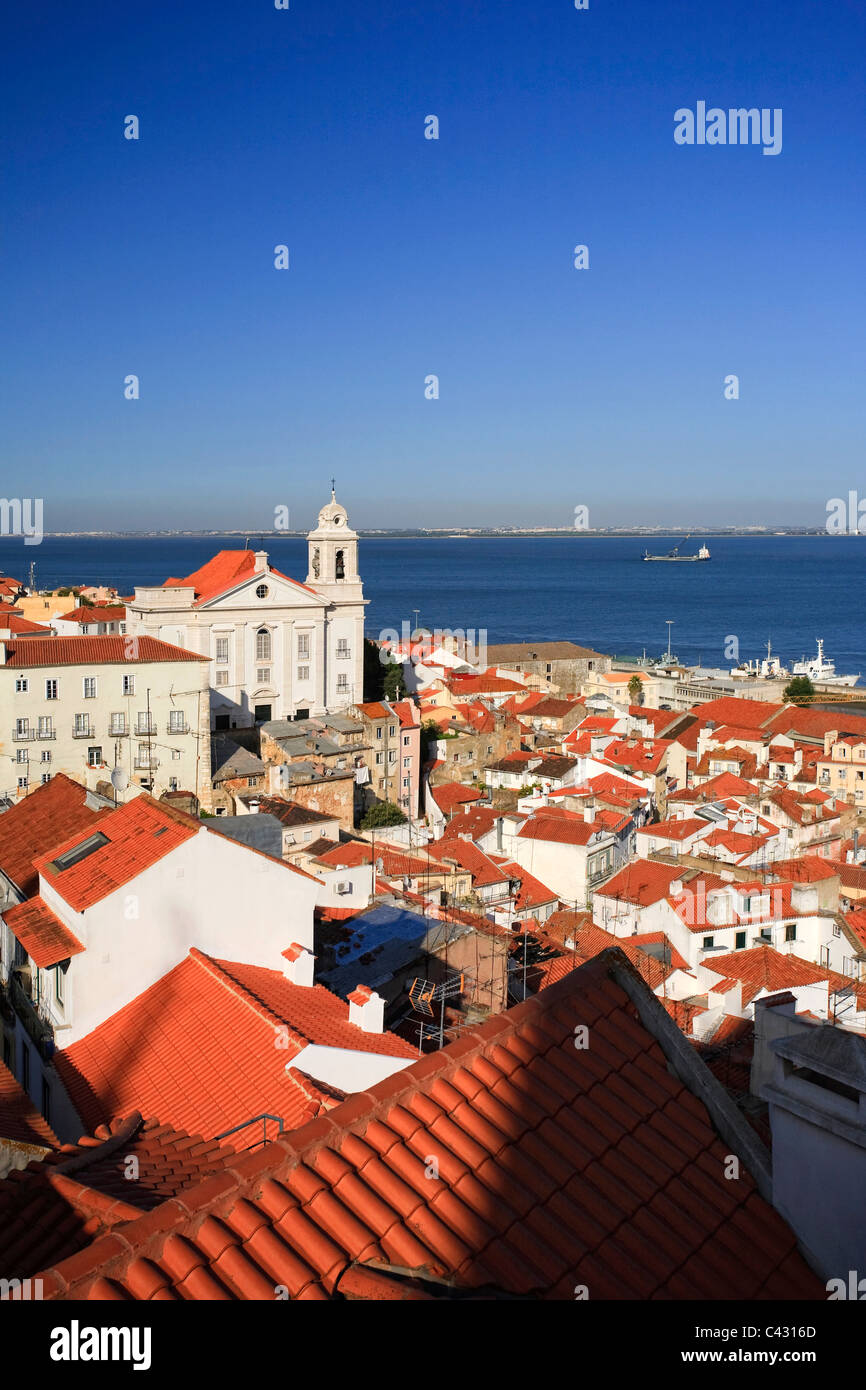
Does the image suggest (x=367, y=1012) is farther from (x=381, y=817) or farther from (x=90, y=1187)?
(x=381, y=817)

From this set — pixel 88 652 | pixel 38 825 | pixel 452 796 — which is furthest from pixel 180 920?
pixel 452 796

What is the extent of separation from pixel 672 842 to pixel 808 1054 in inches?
945

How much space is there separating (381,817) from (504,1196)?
28.4 metres

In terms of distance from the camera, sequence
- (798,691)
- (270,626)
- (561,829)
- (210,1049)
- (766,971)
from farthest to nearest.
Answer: (798,691) < (270,626) < (561,829) < (766,971) < (210,1049)

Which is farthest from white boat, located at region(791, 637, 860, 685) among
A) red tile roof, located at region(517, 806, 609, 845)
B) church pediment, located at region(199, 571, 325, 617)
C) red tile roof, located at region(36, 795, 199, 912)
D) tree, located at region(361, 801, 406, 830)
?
red tile roof, located at region(36, 795, 199, 912)

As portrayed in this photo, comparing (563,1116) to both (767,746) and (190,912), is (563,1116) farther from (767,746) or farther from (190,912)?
(767,746)

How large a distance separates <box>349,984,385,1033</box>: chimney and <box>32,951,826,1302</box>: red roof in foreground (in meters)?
4.48

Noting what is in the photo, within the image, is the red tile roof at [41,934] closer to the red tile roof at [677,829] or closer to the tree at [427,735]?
the red tile roof at [677,829]

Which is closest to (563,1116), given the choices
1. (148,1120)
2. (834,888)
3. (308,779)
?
(148,1120)

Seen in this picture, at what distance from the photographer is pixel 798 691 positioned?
5662 cm

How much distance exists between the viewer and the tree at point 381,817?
31.0m

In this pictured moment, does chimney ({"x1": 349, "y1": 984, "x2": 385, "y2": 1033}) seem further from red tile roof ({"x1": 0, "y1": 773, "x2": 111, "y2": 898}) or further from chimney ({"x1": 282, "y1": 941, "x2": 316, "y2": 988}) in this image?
red tile roof ({"x1": 0, "y1": 773, "x2": 111, "y2": 898})

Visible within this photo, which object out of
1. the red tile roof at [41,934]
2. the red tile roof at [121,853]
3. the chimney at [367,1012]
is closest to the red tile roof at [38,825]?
the red tile roof at [121,853]
